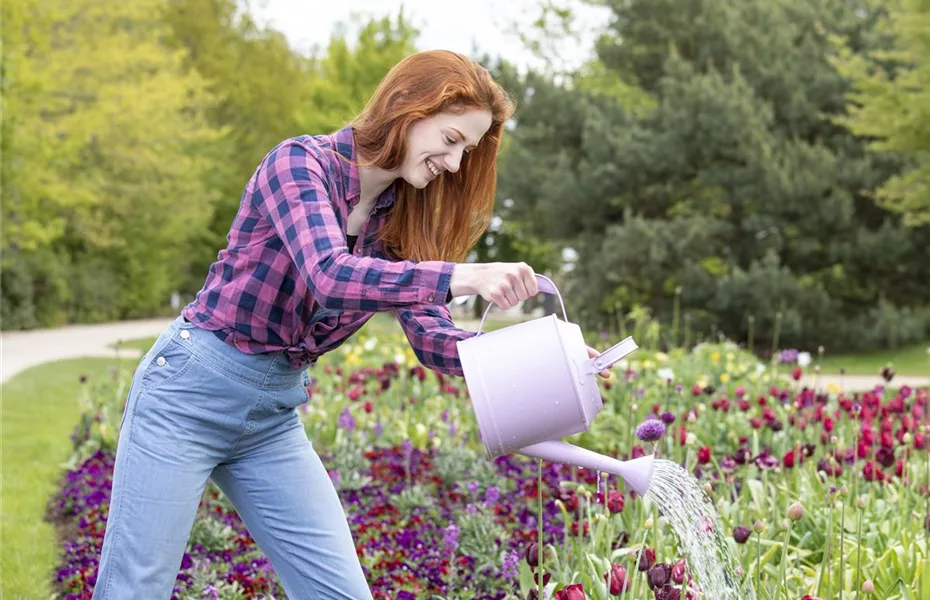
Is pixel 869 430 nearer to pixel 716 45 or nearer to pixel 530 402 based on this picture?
pixel 530 402

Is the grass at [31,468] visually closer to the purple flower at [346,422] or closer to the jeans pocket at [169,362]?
the purple flower at [346,422]

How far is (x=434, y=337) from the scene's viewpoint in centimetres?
203

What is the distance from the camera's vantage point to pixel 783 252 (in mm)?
15219

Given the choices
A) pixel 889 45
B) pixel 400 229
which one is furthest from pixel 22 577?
pixel 889 45

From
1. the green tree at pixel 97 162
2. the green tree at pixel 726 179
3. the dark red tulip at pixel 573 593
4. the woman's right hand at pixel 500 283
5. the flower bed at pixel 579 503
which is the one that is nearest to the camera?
the woman's right hand at pixel 500 283

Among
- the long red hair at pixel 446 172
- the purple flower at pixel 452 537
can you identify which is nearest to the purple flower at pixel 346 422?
the purple flower at pixel 452 537

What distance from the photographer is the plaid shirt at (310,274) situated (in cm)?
159

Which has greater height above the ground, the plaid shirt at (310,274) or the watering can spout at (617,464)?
the plaid shirt at (310,274)

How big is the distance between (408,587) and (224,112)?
74.9 ft

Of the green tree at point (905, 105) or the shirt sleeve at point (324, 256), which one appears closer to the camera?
the shirt sleeve at point (324, 256)

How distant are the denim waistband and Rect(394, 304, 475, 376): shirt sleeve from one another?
26 centimetres

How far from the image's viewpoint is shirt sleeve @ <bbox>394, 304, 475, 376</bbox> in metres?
2.01

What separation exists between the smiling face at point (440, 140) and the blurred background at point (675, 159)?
995 centimetres

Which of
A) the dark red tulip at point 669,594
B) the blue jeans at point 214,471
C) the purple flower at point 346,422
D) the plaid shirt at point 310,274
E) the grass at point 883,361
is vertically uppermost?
the plaid shirt at point 310,274
